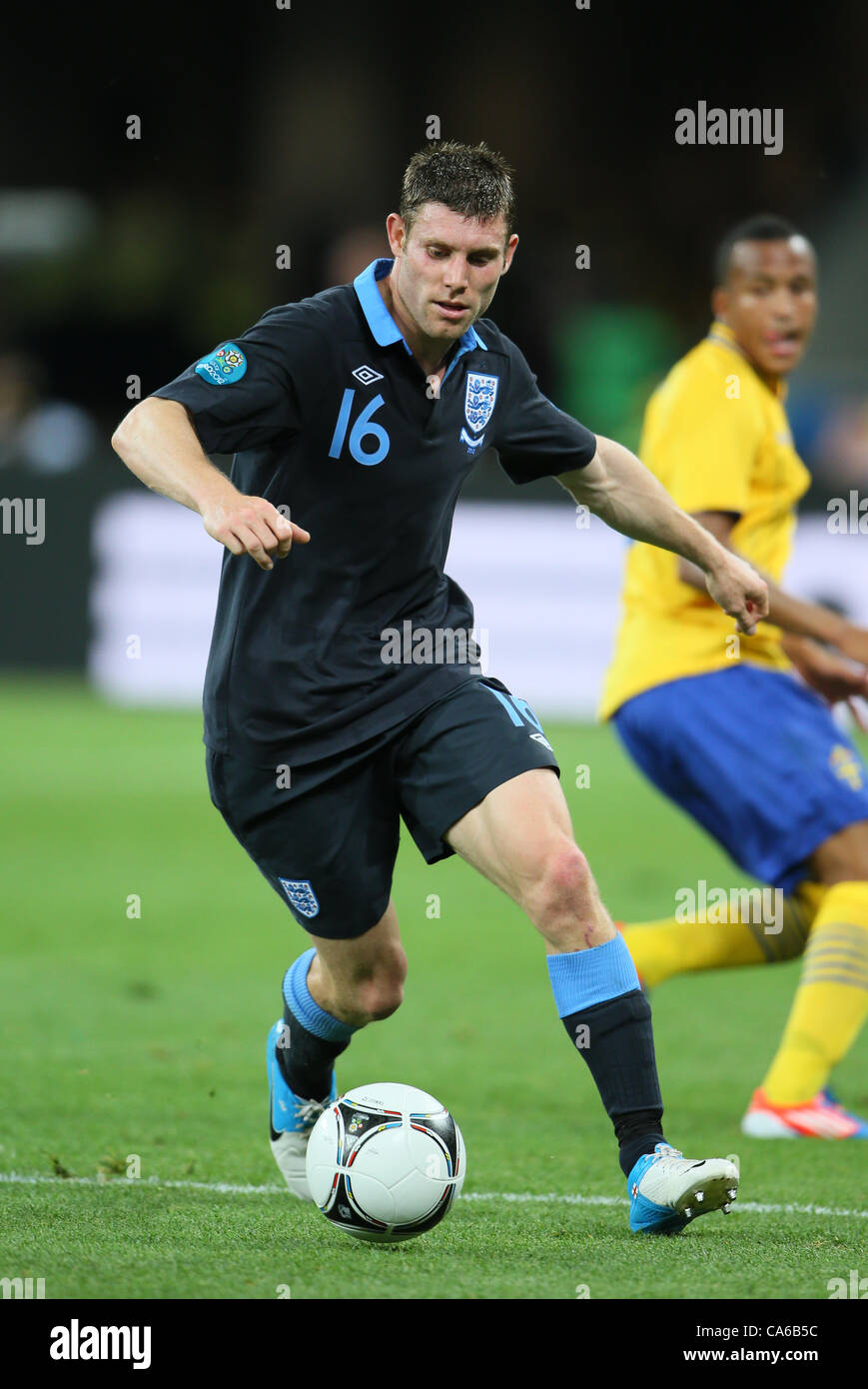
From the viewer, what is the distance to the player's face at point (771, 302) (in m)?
5.91

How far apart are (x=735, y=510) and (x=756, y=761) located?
730 mm

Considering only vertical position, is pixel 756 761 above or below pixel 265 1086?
above

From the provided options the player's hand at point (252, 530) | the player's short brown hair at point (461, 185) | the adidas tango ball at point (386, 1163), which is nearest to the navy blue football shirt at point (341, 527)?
the player's short brown hair at point (461, 185)

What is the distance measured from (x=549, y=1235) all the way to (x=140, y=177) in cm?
1931

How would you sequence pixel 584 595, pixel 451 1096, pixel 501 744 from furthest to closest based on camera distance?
pixel 584 595, pixel 451 1096, pixel 501 744

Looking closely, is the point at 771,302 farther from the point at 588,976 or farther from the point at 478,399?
the point at 588,976

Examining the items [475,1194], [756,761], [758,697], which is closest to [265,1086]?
[475,1194]

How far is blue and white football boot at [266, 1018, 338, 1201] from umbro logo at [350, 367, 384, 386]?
162 cm

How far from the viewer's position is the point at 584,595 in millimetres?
14359

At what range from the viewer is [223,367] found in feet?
12.6

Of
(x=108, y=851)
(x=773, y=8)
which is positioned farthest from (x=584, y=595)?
(x=773, y=8)

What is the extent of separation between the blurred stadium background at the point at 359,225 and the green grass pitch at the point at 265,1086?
3.79 meters

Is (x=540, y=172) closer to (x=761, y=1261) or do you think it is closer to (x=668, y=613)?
(x=668, y=613)

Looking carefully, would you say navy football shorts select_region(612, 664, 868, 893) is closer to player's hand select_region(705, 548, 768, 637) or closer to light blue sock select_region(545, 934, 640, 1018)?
player's hand select_region(705, 548, 768, 637)
